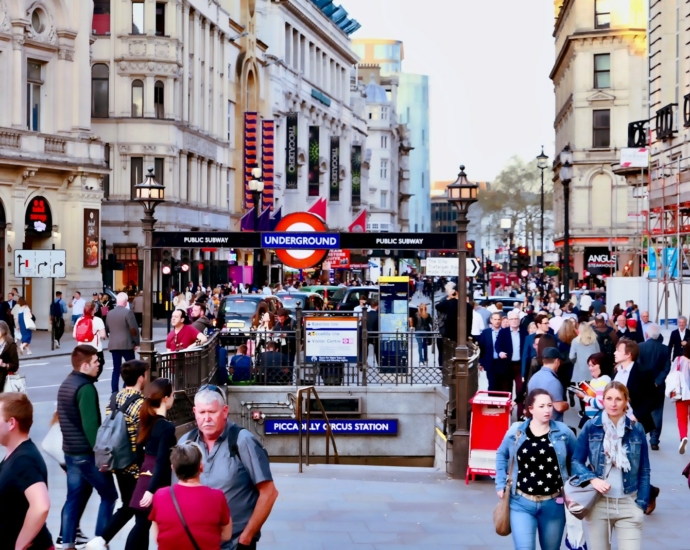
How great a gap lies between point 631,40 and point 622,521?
65.3 meters

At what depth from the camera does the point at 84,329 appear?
2233 cm

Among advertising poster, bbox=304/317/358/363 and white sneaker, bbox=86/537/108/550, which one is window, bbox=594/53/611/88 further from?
white sneaker, bbox=86/537/108/550

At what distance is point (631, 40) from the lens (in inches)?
2781

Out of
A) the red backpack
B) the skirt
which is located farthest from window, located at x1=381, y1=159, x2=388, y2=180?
the skirt

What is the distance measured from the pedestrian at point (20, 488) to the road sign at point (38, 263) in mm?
32845

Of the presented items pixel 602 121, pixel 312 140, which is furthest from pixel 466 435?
pixel 312 140

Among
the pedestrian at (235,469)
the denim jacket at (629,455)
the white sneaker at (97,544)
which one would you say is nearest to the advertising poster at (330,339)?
the white sneaker at (97,544)

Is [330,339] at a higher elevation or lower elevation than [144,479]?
higher

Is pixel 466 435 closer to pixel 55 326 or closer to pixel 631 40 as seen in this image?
pixel 55 326

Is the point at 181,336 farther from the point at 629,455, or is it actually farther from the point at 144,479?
the point at 629,455

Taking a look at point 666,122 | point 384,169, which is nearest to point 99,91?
point 666,122

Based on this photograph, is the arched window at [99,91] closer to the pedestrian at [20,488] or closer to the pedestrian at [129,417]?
the pedestrian at [129,417]

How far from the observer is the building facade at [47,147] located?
1703 inches

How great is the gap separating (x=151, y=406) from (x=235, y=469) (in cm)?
181
